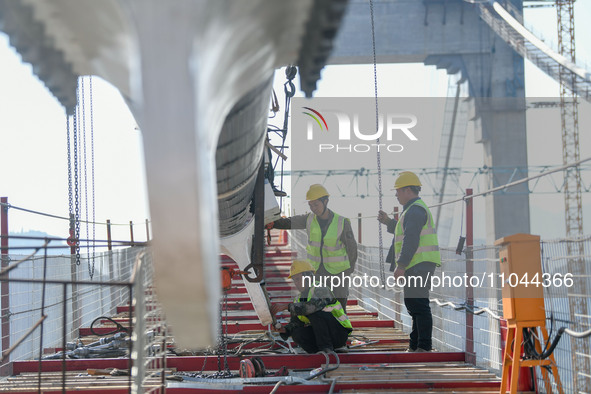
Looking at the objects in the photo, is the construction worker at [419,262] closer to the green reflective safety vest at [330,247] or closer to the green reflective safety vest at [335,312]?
the green reflective safety vest at [335,312]

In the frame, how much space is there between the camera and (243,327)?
835cm

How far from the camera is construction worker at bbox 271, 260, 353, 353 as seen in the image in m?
6.51

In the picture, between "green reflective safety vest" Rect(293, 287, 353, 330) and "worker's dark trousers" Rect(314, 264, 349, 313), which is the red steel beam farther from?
"worker's dark trousers" Rect(314, 264, 349, 313)

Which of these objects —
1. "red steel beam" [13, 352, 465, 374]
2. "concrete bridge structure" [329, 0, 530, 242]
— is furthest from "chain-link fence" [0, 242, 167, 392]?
"concrete bridge structure" [329, 0, 530, 242]

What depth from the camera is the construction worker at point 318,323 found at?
6.51 metres

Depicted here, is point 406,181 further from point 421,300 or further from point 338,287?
point 338,287

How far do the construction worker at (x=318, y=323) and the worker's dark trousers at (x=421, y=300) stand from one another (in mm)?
610

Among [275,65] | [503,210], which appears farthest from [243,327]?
[503,210]

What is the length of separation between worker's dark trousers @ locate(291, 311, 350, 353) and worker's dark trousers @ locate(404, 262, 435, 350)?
0.63 meters

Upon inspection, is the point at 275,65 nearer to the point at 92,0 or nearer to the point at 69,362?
the point at 92,0

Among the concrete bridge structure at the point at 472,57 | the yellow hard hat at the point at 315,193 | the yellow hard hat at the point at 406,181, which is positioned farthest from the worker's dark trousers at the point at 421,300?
the concrete bridge structure at the point at 472,57

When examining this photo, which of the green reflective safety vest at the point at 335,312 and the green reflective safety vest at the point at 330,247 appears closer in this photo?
the green reflective safety vest at the point at 335,312

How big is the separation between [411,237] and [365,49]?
25.4m

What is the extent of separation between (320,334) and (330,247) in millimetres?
1587
